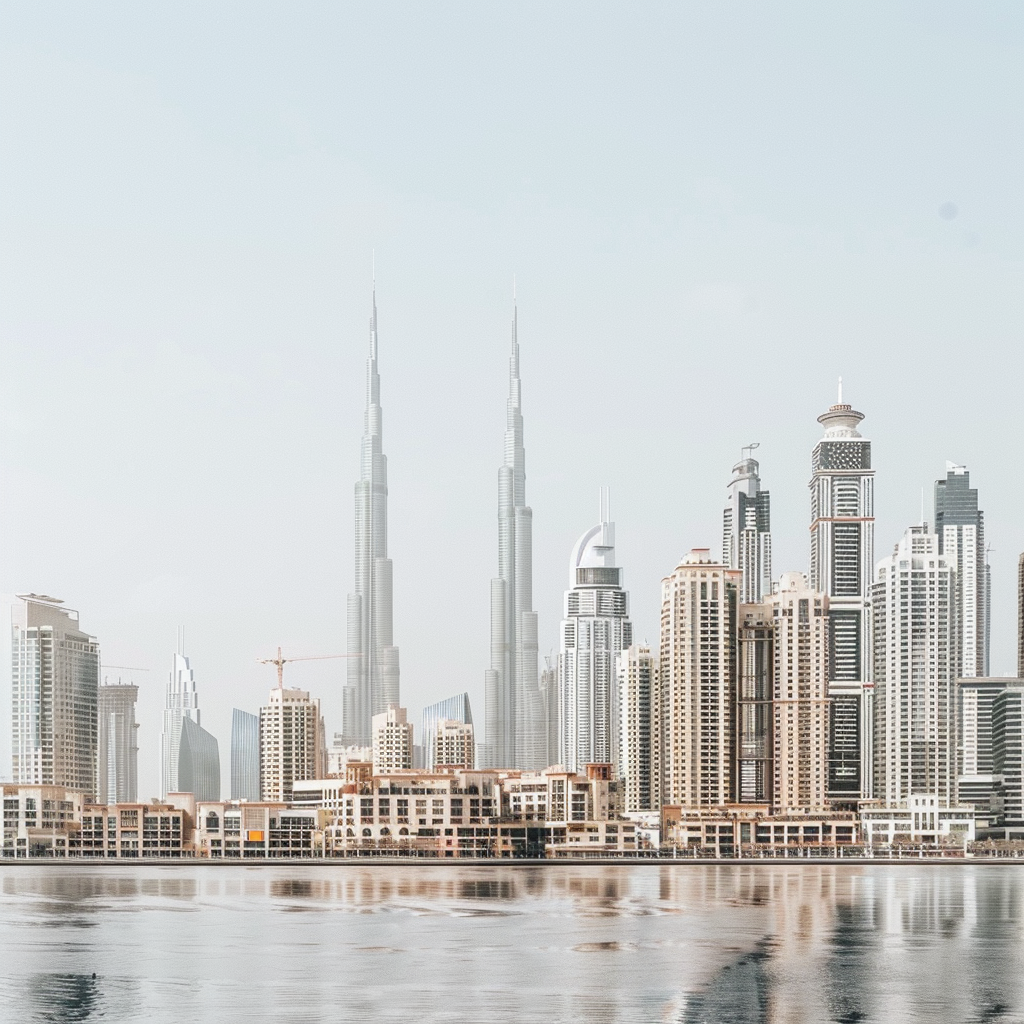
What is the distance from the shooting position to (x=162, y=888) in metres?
152

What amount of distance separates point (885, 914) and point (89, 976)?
55669 millimetres

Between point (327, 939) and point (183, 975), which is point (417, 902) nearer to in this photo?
point (327, 939)

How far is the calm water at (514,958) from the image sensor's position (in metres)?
51.5

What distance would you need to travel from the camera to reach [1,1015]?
49531mm

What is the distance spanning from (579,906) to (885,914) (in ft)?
69.9

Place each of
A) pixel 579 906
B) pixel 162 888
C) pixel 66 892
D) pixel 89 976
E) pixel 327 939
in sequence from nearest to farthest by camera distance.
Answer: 1. pixel 89 976
2. pixel 327 939
3. pixel 579 906
4. pixel 66 892
5. pixel 162 888

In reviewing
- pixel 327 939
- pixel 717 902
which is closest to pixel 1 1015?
pixel 327 939

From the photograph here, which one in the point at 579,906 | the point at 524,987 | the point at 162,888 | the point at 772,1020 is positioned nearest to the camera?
the point at 772,1020

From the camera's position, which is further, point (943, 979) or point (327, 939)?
point (327, 939)

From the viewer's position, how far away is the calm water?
2029 inches

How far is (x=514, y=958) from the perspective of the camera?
2672 inches

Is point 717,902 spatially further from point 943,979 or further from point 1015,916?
point 943,979

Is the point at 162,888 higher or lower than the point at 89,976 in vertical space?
lower

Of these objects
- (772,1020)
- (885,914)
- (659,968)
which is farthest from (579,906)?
(772,1020)
